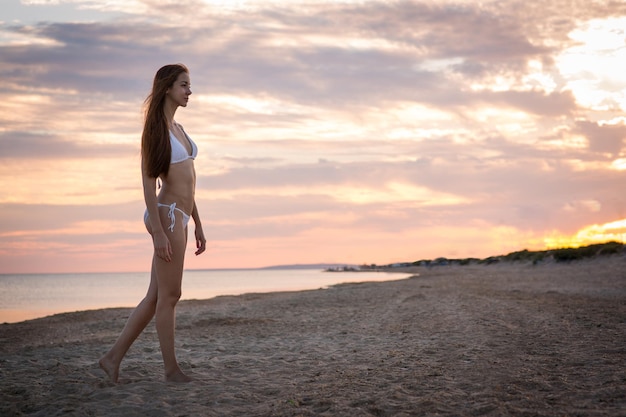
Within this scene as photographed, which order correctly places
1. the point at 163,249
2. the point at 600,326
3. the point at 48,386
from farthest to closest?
the point at 600,326 → the point at 48,386 → the point at 163,249

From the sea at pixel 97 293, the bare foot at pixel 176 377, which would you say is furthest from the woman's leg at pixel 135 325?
the sea at pixel 97 293

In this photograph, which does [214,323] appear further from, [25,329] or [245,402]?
[245,402]

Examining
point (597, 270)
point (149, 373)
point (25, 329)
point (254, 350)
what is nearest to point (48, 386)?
point (149, 373)

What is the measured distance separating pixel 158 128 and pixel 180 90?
0.44 metres

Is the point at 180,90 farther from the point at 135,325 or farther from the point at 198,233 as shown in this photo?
the point at 135,325

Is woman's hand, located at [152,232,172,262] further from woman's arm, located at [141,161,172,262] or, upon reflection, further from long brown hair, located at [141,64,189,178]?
long brown hair, located at [141,64,189,178]

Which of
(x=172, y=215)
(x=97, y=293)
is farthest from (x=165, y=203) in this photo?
(x=97, y=293)

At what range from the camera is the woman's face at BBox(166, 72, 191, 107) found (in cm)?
540

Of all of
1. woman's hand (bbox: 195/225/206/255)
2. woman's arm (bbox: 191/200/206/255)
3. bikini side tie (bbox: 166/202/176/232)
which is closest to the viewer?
bikini side tie (bbox: 166/202/176/232)

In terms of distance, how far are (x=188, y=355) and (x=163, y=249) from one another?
2.70m

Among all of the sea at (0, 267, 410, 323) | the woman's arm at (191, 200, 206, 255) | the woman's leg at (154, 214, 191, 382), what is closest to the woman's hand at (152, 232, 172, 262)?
the woman's leg at (154, 214, 191, 382)

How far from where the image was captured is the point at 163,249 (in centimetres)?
505

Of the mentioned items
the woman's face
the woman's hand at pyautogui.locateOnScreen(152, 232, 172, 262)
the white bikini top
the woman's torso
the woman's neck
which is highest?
the woman's face

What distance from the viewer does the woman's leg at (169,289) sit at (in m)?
5.20
